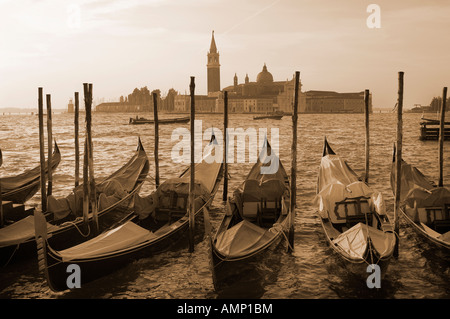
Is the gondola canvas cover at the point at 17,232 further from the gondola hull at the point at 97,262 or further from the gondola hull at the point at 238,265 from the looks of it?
the gondola hull at the point at 238,265

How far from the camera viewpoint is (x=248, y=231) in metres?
7.48

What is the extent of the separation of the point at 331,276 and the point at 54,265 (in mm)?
4128

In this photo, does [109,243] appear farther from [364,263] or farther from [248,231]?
[364,263]

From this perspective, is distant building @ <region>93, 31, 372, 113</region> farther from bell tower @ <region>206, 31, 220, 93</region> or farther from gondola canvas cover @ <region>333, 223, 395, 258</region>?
gondola canvas cover @ <region>333, 223, 395, 258</region>

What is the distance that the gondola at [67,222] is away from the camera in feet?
23.8

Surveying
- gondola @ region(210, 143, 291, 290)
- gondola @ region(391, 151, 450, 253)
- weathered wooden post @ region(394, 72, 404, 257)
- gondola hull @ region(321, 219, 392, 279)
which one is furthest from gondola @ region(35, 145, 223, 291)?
gondola @ region(391, 151, 450, 253)

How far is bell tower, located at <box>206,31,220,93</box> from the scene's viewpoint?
12912 centimetres

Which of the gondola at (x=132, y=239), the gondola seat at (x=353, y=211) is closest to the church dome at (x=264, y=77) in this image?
the gondola at (x=132, y=239)

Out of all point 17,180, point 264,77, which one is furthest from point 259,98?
point 17,180

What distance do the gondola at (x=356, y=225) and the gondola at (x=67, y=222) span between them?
3876mm

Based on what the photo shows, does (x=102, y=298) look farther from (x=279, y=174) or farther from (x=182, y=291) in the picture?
(x=279, y=174)

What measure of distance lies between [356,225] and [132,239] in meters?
3.55

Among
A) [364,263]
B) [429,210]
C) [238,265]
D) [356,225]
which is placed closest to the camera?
[364,263]
